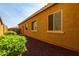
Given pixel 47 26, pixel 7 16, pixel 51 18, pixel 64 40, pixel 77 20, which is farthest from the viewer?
pixel 7 16

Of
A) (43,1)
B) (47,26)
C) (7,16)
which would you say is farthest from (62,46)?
(7,16)

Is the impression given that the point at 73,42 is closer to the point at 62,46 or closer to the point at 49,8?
the point at 62,46

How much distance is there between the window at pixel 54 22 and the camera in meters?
11.3

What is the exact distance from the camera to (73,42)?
9.42 meters

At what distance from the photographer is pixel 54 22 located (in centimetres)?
1210

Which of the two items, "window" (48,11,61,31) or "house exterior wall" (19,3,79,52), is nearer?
"house exterior wall" (19,3,79,52)

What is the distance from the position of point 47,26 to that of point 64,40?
3.52m

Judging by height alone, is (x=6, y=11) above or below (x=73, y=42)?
above

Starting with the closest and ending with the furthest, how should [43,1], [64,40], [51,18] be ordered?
1. [43,1]
2. [64,40]
3. [51,18]

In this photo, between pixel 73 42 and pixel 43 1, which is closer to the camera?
pixel 43 1

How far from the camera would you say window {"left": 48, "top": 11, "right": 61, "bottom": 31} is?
1135 centimetres

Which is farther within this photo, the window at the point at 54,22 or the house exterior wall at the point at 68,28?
the window at the point at 54,22

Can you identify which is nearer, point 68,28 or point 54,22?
point 68,28

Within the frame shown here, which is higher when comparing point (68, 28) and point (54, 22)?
point (54, 22)
